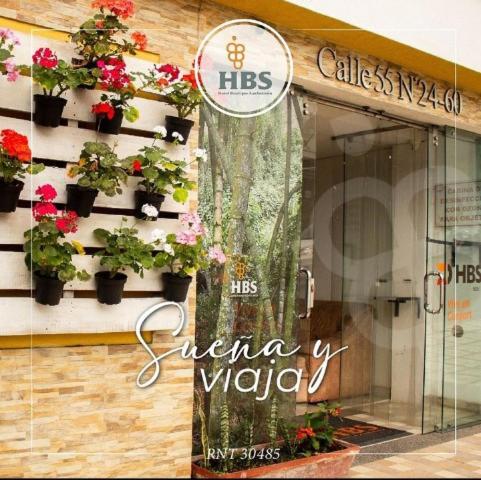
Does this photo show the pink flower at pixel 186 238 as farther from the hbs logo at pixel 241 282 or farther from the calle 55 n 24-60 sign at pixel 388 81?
the calle 55 n 24-60 sign at pixel 388 81

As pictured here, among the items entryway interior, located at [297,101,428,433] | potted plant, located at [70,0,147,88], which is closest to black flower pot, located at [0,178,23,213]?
potted plant, located at [70,0,147,88]

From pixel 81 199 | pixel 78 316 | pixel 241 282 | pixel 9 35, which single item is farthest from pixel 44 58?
pixel 241 282

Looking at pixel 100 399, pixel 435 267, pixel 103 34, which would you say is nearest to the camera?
pixel 103 34

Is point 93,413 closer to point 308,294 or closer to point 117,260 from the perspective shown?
point 117,260

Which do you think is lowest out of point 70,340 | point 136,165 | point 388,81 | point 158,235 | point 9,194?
point 70,340

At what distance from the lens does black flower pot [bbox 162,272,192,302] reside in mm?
3969

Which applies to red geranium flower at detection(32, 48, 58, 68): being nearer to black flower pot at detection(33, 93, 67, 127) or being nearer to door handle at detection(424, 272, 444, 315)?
black flower pot at detection(33, 93, 67, 127)

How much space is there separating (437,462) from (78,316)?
117 inches

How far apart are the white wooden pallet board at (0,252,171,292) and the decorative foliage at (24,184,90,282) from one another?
0.17ft

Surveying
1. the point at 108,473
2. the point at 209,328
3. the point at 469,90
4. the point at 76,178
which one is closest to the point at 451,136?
the point at 469,90

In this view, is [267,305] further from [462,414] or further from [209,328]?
[462,414]

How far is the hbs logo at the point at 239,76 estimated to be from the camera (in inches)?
180

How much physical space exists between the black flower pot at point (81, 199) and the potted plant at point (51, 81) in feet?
1.12

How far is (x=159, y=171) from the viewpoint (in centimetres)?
390
